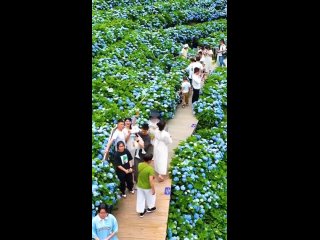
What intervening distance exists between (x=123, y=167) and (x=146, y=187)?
25.7 inches

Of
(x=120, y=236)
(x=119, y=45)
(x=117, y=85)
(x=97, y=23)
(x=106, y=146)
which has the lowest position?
(x=120, y=236)

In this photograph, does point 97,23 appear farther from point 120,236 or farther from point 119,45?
point 120,236

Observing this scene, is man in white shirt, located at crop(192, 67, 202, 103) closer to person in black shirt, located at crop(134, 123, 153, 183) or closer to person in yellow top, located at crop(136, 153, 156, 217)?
person in black shirt, located at crop(134, 123, 153, 183)

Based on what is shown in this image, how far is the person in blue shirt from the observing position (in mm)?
7035

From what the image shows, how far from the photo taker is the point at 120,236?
310 inches

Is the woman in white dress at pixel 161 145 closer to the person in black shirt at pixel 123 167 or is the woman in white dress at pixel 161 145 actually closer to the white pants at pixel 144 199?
the person in black shirt at pixel 123 167

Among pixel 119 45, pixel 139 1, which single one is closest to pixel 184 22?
pixel 139 1

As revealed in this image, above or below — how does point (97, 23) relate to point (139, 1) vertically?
below

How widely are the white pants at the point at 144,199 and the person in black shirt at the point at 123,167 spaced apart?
0.56m

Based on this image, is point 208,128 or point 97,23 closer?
point 208,128

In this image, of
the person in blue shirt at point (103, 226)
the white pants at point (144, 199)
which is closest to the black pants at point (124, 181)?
the white pants at point (144, 199)

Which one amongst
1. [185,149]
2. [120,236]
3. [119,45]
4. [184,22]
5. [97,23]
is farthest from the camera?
[184,22]

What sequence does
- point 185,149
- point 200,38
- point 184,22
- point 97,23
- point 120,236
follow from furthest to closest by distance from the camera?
point 184,22 < point 200,38 < point 97,23 < point 185,149 < point 120,236

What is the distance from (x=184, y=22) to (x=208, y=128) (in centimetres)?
1321
